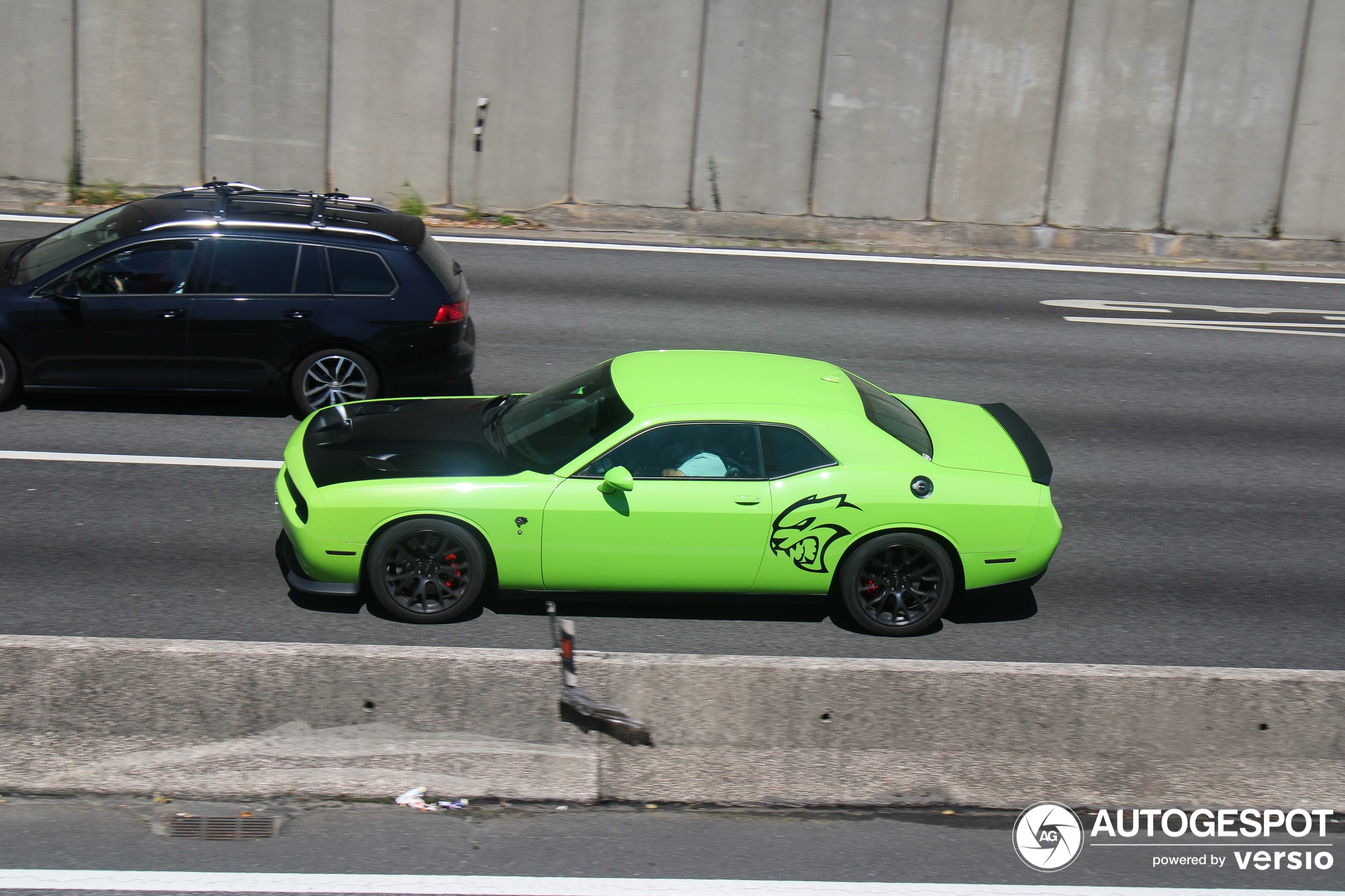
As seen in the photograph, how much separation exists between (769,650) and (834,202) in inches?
441

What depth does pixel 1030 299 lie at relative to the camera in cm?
1446

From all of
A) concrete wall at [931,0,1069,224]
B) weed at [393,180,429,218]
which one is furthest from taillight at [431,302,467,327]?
concrete wall at [931,0,1069,224]

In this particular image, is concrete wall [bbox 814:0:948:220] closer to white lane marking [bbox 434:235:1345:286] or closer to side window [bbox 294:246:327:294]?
white lane marking [bbox 434:235:1345:286]

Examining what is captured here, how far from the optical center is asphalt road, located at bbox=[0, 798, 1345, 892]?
517cm

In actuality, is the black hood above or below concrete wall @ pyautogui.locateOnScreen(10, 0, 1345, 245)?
below

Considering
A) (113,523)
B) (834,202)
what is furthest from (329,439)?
(834,202)

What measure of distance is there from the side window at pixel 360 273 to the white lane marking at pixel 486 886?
5.47m

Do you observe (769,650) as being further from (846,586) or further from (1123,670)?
(1123,670)

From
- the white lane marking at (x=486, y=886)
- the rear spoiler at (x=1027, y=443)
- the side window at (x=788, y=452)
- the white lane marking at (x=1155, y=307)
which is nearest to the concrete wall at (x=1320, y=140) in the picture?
the white lane marking at (x=1155, y=307)

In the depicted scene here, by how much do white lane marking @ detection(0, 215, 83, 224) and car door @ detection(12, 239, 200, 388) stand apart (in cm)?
626

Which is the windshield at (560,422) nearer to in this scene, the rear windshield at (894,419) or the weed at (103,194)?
the rear windshield at (894,419)

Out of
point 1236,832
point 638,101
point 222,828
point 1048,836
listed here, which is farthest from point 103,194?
point 1236,832

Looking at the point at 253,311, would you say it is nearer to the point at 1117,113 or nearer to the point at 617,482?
the point at 617,482

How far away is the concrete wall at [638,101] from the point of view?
16.7m
